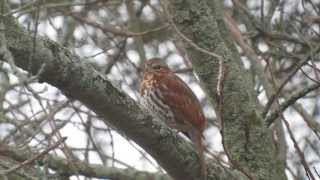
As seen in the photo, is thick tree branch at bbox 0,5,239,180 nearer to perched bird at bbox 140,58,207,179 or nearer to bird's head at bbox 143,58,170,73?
perched bird at bbox 140,58,207,179

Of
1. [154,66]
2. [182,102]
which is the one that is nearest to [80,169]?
[182,102]

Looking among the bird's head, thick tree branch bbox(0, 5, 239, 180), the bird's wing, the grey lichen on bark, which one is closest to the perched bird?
the bird's wing

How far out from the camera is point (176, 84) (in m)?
4.86

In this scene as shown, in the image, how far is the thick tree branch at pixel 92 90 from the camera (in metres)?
2.87

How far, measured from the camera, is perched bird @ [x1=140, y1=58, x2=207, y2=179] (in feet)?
15.0

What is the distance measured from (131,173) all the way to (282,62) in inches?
144

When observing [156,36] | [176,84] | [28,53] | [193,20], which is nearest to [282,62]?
[156,36]

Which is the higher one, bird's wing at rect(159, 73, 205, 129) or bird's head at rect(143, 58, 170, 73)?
bird's head at rect(143, 58, 170, 73)

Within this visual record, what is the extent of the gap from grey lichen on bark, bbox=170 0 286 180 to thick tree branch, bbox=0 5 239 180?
2.73 feet

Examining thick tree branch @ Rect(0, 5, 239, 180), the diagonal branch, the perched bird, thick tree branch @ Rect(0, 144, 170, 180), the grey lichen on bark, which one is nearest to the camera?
thick tree branch @ Rect(0, 5, 239, 180)

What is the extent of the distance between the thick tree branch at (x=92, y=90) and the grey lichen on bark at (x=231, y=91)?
83cm

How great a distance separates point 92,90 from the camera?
298cm

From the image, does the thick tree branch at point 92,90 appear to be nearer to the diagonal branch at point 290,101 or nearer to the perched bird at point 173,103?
the diagonal branch at point 290,101

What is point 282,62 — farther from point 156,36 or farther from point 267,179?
point 267,179
